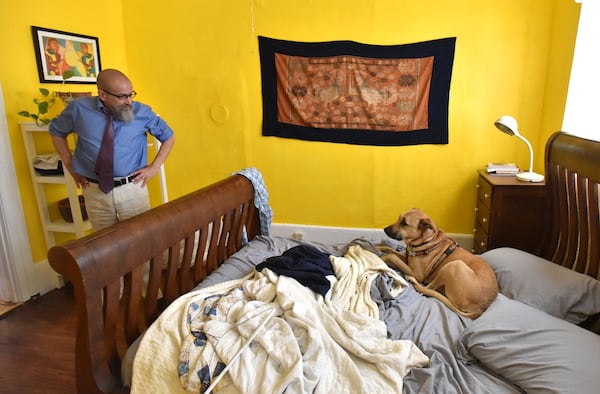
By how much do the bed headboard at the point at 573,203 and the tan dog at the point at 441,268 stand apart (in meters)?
0.41

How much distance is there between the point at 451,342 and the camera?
1460mm

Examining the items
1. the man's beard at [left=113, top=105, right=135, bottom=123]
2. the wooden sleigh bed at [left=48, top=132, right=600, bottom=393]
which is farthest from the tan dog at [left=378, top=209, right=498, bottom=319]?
the man's beard at [left=113, top=105, right=135, bottom=123]

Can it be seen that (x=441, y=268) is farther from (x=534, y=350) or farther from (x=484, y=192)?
Answer: (x=484, y=192)

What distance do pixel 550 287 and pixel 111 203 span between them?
7.38 ft

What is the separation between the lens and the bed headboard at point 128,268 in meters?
1.18

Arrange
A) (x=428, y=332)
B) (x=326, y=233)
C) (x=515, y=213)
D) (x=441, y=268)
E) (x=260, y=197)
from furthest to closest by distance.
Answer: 1. (x=326, y=233)
2. (x=515, y=213)
3. (x=260, y=197)
4. (x=441, y=268)
5. (x=428, y=332)

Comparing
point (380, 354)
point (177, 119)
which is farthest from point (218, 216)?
point (177, 119)

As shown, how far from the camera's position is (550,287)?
169 centimetres

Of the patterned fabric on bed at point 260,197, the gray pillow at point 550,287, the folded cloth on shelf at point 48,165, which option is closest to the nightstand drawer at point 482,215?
the gray pillow at point 550,287

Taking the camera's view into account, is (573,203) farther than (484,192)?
No

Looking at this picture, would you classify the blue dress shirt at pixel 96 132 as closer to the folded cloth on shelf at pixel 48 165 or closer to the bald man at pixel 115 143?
the bald man at pixel 115 143

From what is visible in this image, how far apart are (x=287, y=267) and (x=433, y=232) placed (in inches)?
38.0

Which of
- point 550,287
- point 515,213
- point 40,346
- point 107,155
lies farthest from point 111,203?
point 515,213

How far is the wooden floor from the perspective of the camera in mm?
1981
